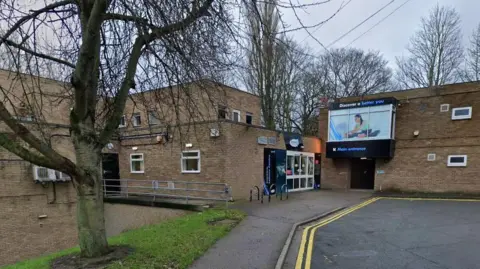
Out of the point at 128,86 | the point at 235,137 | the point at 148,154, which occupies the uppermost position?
the point at 128,86

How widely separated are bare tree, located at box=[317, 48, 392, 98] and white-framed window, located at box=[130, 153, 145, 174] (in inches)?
858

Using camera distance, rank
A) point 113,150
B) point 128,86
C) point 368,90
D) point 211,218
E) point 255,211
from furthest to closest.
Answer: point 368,90, point 113,150, point 255,211, point 211,218, point 128,86

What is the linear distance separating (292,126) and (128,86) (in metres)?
27.0

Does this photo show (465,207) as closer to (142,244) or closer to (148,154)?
(142,244)

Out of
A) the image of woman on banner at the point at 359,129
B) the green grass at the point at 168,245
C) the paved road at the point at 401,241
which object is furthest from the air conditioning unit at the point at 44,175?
the image of woman on banner at the point at 359,129

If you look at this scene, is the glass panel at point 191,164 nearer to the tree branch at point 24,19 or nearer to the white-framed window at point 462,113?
the tree branch at point 24,19

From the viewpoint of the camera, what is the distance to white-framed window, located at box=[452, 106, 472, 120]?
1425 cm

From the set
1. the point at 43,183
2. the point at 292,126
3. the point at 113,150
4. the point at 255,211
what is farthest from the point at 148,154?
the point at 292,126

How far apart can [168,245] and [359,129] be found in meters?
14.3

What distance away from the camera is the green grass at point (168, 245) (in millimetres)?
4781

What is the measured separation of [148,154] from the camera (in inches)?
603

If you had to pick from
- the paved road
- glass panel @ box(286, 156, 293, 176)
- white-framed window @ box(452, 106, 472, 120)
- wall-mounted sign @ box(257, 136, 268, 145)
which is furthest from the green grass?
white-framed window @ box(452, 106, 472, 120)

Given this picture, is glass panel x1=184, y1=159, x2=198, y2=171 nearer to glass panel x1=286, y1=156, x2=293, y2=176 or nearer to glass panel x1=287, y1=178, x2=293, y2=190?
glass panel x1=286, y1=156, x2=293, y2=176

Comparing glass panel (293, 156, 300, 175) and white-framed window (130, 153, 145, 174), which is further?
glass panel (293, 156, 300, 175)
